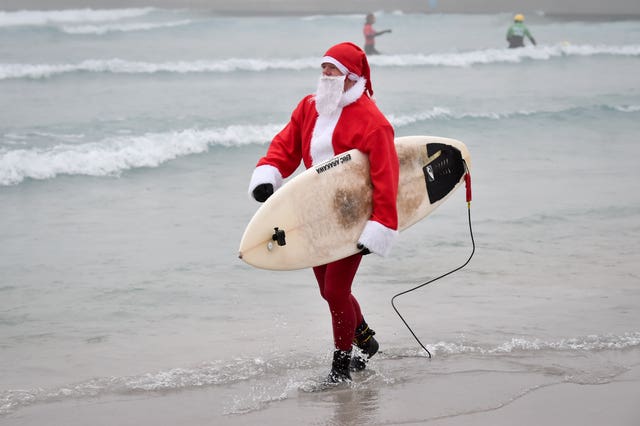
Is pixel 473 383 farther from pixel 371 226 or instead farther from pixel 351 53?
pixel 351 53

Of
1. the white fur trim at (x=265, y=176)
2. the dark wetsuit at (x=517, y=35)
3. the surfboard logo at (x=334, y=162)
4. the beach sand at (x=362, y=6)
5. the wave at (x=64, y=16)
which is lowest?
the white fur trim at (x=265, y=176)

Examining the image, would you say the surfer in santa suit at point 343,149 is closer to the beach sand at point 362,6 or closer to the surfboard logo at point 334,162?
the surfboard logo at point 334,162

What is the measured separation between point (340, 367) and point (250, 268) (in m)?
2.06

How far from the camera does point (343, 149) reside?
148 inches

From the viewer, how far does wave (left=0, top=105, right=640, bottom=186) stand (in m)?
9.46

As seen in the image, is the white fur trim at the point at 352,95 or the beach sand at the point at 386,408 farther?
the white fur trim at the point at 352,95

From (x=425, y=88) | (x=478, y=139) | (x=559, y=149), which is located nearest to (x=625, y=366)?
(x=559, y=149)

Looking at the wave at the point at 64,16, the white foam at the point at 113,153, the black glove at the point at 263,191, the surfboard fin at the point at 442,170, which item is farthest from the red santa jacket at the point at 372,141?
the wave at the point at 64,16

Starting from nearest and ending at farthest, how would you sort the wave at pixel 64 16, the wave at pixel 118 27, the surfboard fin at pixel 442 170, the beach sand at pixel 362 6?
1. the surfboard fin at pixel 442 170
2. the wave at pixel 64 16
3. the wave at pixel 118 27
4. the beach sand at pixel 362 6

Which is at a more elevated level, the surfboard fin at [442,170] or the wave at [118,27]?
the wave at [118,27]

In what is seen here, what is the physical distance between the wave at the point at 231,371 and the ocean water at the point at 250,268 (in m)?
0.01

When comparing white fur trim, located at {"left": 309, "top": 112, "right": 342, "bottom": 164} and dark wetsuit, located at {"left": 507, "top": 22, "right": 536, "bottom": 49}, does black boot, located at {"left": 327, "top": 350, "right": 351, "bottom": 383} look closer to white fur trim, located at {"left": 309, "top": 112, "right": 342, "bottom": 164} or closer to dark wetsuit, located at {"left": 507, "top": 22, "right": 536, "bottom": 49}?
white fur trim, located at {"left": 309, "top": 112, "right": 342, "bottom": 164}

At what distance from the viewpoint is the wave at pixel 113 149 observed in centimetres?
946

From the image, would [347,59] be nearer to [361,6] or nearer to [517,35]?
[517,35]
